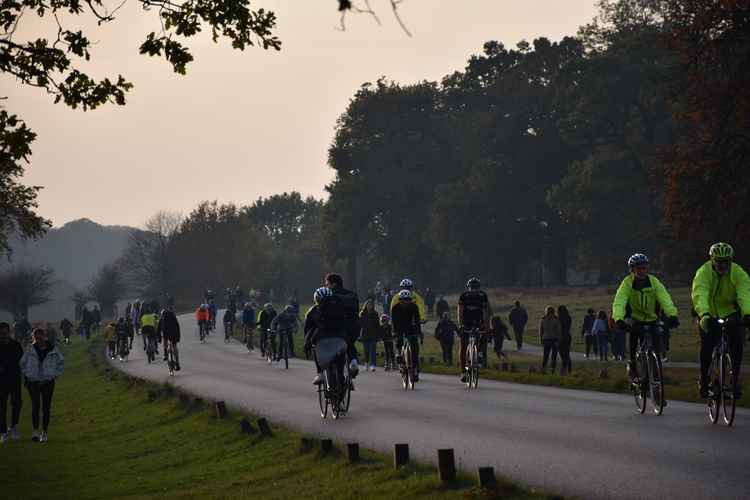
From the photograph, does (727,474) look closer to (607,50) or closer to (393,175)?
(607,50)

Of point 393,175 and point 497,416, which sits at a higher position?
point 393,175

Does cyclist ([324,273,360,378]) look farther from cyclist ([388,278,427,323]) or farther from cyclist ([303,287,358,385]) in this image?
cyclist ([388,278,427,323])

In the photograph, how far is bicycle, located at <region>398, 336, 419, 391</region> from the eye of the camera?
24.7 meters

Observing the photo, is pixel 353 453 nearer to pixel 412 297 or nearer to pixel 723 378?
pixel 723 378

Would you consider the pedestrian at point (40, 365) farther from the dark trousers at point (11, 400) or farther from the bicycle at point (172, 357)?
the bicycle at point (172, 357)

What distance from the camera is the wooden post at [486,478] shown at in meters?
10.3

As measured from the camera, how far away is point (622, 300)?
15484mm

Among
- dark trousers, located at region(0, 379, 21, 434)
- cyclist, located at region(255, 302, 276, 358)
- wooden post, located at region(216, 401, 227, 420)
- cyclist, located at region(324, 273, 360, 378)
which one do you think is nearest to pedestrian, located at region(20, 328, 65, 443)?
dark trousers, located at region(0, 379, 21, 434)

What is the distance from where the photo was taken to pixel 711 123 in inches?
1331

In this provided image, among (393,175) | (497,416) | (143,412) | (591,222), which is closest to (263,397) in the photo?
(143,412)

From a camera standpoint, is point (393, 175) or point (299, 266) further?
point (299, 266)

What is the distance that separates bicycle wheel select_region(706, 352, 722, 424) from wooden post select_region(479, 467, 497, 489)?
483 centimetres

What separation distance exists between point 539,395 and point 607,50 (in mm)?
51600

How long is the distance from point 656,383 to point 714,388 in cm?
141
